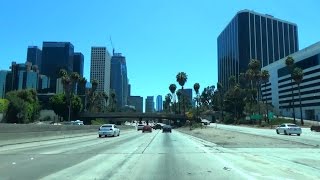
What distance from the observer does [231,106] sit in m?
175

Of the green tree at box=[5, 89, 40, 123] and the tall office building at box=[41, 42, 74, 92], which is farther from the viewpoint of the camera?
the tall office building at box=[41, 42, 74, 92]

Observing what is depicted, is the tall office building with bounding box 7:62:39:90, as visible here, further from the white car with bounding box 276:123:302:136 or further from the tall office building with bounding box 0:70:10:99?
the white car with bounding box 276:123:302:136

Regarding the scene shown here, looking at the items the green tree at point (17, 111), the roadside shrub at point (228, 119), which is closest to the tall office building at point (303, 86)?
the roadside shrub at point (228, 119)

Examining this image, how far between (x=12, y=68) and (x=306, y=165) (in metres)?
161

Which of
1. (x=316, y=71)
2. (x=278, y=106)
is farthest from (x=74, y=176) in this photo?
(x=278, y=106)

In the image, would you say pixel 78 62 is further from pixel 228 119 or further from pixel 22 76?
pixel 228 119

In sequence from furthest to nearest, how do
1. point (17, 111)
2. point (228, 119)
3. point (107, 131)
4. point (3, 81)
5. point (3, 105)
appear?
point (228, 119), point (3, 81), point (3, 105), point (17, 111), point (107, 131)

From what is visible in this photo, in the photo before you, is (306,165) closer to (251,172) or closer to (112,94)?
(251,172)

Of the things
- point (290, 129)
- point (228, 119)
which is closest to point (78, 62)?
point (228, 119)

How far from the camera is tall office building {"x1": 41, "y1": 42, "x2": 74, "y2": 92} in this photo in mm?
164875

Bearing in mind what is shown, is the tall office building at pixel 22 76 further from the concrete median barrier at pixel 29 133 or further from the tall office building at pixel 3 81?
the concrete median barrier at pixel 29 133

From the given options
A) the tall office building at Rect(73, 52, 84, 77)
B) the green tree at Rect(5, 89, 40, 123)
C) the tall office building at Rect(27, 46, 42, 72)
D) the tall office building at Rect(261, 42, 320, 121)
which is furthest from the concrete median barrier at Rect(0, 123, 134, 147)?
the tall office building at Rect(27, 46, 42, 72)

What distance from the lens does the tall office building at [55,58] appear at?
165 metres

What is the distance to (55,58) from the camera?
569 feet
